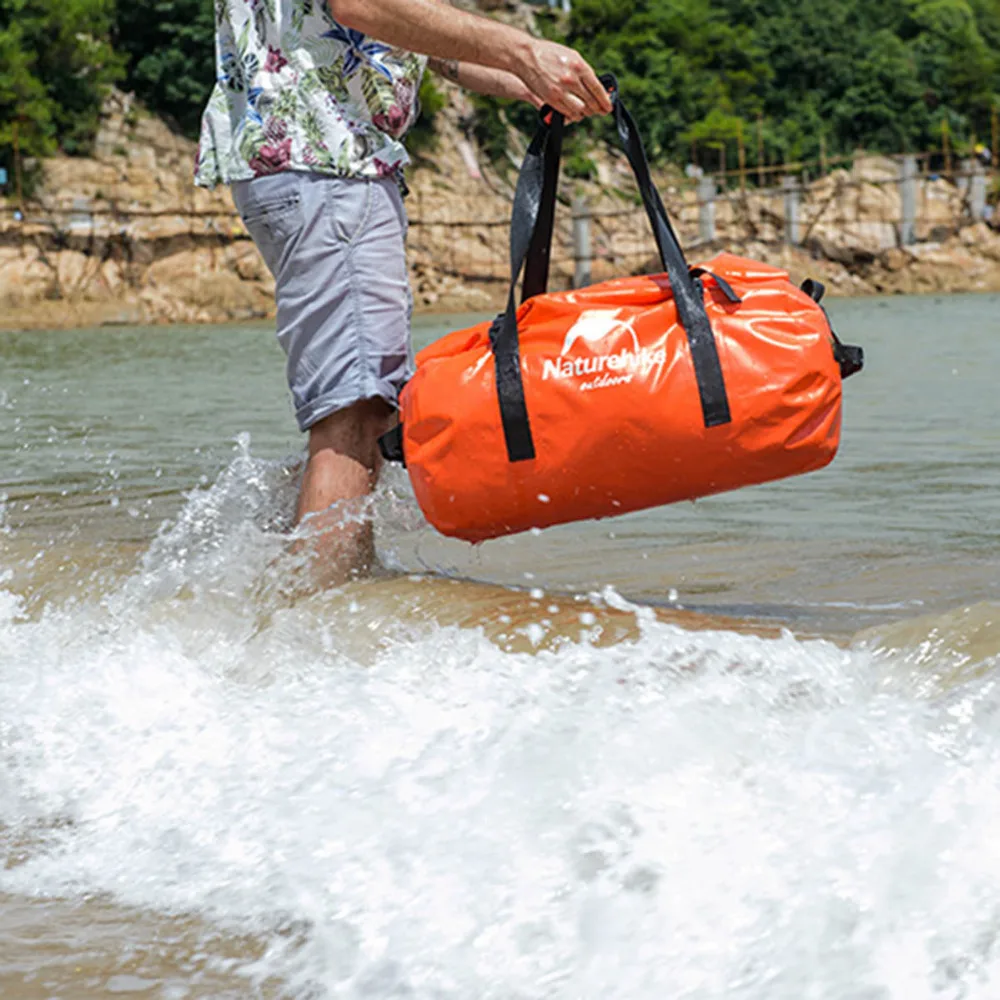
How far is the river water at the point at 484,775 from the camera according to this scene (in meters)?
1.98

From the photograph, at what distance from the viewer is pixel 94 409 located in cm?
977

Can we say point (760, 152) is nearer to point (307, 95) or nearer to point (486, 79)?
point (486, 79)

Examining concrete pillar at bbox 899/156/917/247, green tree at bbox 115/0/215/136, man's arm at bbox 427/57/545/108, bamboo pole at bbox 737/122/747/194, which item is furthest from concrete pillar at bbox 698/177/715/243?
man's arm at bbox 427/57/545/108

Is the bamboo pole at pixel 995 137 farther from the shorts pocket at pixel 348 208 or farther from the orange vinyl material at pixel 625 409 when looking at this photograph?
the orange vinyl material at pixel 625 409

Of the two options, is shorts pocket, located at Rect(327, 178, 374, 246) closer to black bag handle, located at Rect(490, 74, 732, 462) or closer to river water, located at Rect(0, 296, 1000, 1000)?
black bag handle, located at Rect(490, 74, 732, 462)

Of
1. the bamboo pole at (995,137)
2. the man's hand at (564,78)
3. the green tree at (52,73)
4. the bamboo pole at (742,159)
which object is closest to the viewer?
the man's hand at (564,78)

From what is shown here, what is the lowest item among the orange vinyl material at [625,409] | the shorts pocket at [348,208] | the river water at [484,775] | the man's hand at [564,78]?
the river water at [484,775]

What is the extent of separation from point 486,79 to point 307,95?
0.52 m

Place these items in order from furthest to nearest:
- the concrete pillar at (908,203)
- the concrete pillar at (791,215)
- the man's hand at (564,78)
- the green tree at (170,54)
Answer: the concrete pillar at (791,215), the concrete pillar at (908,203), the green tree at (170,54), the man's hand at (564,78)

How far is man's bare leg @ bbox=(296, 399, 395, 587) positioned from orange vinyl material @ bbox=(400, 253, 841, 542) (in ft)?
0.98

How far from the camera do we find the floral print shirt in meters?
3.20

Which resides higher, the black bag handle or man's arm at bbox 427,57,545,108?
man's arm at bbox 427,57,545,108

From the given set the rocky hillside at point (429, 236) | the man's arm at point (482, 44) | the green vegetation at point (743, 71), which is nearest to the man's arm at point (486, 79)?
the man's arm at point (482, 44)

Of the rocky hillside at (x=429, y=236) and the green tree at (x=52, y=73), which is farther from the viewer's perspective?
the green tree at (x=52, y=73)
